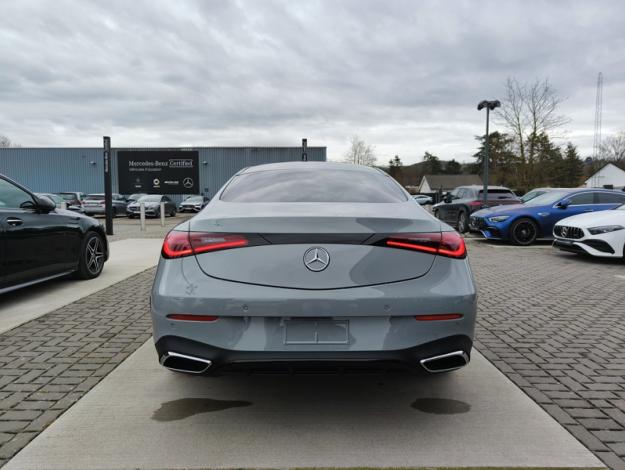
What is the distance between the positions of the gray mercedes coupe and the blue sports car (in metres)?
10.7

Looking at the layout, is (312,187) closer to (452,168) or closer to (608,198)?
(608,198)

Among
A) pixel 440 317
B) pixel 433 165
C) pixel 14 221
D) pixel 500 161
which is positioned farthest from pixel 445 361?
pixel 433 165

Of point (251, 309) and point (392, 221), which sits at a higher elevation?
point (392, 221)

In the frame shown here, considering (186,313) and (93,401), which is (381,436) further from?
(93,401)

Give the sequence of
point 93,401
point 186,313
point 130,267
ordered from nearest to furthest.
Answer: point 186,313
point 93,401
point 130,267

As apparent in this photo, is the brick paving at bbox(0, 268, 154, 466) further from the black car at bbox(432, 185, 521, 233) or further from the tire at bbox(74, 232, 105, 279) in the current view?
the black car at bbox(432, 185, 521, 233)

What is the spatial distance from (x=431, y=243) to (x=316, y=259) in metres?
0.63

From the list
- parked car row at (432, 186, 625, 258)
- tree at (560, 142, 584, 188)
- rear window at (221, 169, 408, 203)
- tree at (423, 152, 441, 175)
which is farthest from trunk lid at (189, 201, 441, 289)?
tree at (423, 152, 441, 175)

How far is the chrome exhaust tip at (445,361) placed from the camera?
2609mm

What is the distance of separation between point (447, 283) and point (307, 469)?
3.80 feet

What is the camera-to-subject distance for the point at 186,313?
261 cm

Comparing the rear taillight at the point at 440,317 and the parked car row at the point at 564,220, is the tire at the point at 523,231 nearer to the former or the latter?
the parked car row at the point at 564,220

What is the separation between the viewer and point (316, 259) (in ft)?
8.46

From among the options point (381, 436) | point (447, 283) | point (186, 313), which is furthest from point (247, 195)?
point (381, 436)
